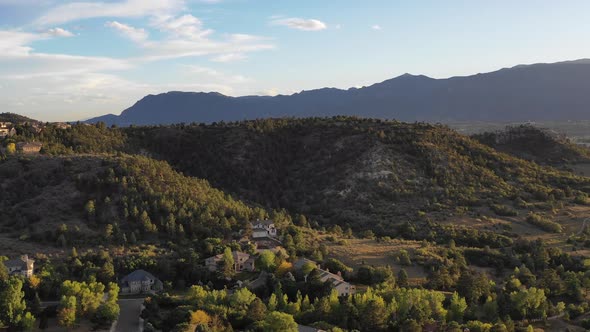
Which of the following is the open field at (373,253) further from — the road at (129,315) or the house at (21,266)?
the house at (21,266)

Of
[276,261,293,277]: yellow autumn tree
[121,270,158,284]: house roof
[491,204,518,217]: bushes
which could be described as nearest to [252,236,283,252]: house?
[276,261,293,277]: yellow autumn tree

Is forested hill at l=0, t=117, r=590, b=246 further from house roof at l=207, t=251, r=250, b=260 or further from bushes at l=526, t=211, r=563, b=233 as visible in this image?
house roof at l=207, t=251, r=250, b=260

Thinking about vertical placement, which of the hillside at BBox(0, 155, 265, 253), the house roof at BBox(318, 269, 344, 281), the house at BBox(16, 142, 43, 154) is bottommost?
the house roof at BBox(318, 269, 344, 281)

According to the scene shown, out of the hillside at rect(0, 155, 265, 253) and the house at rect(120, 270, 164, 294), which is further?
the hillside at rect(0, 155, 265, 253)

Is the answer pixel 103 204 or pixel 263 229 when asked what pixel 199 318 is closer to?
pixel 263 229

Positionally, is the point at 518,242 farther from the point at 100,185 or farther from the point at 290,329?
the point at 100,185

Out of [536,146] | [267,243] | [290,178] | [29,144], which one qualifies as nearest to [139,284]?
[267,243]

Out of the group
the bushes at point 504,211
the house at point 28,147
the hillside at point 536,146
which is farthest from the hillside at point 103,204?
the hillside at point 536,146
